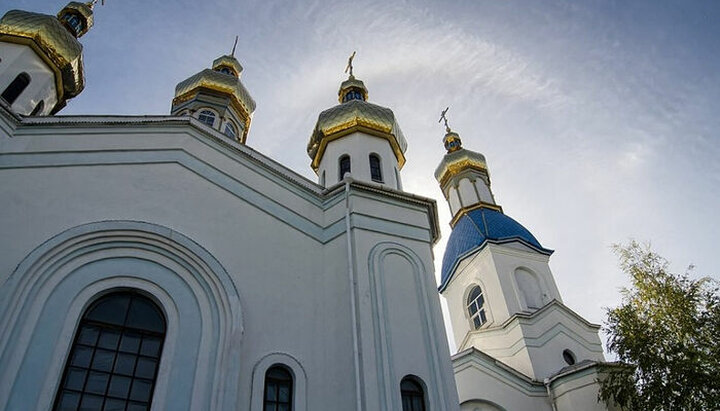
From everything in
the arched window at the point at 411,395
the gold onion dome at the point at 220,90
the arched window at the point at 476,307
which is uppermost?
the gold onion dome at the point at 220,90

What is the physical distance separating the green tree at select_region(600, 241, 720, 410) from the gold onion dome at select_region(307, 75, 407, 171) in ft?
19.8

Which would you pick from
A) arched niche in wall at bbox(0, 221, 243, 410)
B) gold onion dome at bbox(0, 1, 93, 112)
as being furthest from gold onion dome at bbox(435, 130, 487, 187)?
arched niche in wall at bbox(0, 221, 243, 410)

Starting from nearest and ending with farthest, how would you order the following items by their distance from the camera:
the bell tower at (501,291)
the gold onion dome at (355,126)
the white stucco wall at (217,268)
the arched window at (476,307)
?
1. the white stucco wall at (217,268)
2. the gold onion dome at (355,126)
3. the bell tower at (501,291)
4. the arched window at (476,307)

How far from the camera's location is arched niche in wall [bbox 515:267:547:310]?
1633cm

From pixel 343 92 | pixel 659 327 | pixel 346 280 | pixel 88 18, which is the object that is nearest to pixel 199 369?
pixel 346 280

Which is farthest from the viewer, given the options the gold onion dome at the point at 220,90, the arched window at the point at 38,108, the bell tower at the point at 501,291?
the gold onion dome at the point at 220,90

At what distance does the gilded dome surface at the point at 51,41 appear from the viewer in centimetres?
1371

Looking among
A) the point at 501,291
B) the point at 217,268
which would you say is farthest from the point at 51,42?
the point at 501,291

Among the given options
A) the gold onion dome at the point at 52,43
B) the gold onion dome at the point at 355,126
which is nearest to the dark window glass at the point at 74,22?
the gold onion dome at the point at 52,43

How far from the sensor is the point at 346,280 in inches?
334

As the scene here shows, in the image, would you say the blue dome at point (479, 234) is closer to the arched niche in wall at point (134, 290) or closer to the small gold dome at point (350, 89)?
the small gold dome at point (350, 89)

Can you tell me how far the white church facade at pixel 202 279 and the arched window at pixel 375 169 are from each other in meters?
0.04

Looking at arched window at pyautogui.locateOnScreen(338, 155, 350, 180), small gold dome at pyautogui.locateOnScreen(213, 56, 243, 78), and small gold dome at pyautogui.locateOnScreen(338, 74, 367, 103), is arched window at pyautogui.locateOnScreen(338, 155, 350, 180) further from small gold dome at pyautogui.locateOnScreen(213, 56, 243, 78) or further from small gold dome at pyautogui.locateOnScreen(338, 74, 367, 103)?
small gold dome at pyautogui.locateOnScreen(213, 56, 243, 78)

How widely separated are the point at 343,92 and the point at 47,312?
37.8ft
